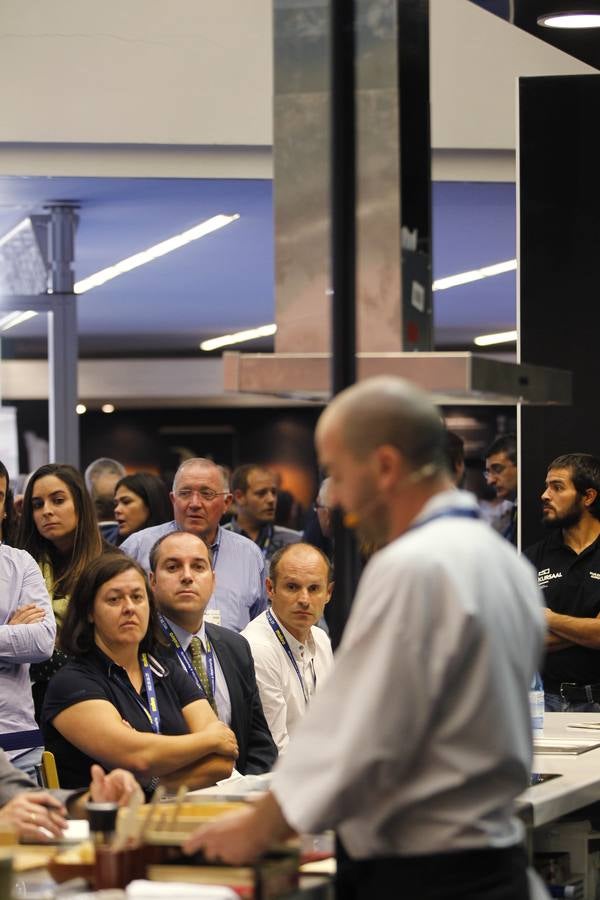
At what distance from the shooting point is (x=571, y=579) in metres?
6.40

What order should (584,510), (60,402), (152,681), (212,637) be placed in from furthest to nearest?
(60,402) → (584,510) → (212,637) → (152,681)

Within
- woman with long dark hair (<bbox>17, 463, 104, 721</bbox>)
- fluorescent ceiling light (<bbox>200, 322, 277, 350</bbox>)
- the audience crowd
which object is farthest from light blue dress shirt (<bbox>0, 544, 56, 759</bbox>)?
fluorescent ceiling light (<bbox>200, 322, 277, 350</bbox>)

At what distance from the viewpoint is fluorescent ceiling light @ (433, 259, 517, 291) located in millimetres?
12156

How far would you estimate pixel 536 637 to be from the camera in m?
2.37

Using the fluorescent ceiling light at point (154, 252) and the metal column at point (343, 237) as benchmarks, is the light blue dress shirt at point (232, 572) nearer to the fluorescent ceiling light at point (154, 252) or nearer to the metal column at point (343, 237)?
the fluorescent ceiling light at point (154, 252)

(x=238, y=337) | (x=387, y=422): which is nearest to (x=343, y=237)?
(x=387, y=422)

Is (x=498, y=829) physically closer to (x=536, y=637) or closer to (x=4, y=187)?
(x=536, y=637)

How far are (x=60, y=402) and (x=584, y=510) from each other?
3.56 metres

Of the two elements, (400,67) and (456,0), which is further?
(456,0)

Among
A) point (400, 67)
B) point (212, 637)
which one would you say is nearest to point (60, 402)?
point (212, 637)

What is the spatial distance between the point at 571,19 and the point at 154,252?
22.2 ft

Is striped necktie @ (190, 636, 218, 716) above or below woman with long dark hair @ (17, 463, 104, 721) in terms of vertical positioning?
below

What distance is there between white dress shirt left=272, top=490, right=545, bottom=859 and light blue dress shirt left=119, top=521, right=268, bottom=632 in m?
A: 3.96

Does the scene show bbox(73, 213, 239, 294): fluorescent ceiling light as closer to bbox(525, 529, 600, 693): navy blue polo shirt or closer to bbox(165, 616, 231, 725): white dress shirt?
bbox(525, 529, 600, 693): navy blue polo shirt
